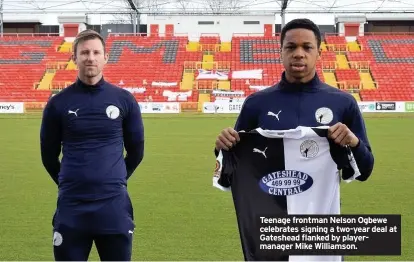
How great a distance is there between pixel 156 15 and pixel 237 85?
1271 cm

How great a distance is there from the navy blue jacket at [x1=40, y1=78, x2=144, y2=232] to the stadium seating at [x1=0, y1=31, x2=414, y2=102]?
1240 inches

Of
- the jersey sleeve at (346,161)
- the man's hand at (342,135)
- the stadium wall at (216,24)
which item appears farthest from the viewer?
the stadium wall at (216,24)

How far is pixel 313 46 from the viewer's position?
123 inches

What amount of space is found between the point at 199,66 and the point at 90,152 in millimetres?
38020

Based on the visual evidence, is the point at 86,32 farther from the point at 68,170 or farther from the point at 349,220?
the point at 349,220

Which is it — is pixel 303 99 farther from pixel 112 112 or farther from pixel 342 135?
pixel 112 112

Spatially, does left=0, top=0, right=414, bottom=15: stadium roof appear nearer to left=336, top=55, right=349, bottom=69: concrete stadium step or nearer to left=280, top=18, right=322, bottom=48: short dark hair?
left=336, top=55, right=349, bottom=69: concrete stadium step

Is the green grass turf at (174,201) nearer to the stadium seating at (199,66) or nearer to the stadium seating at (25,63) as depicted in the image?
the stadium seating at (199,66)

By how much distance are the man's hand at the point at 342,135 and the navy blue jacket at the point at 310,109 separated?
0.14 metres

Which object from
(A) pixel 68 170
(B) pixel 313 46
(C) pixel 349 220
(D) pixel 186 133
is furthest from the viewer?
(D) pixel 186 133

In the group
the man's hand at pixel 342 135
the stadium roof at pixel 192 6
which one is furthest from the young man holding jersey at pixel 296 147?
the stadium roof at pixel 192 6

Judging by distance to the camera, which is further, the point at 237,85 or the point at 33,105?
the point at 237,85

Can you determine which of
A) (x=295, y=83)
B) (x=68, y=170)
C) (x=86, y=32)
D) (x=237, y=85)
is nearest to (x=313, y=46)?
(x=295, y=83)

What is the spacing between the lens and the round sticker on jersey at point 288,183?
3113 mm
